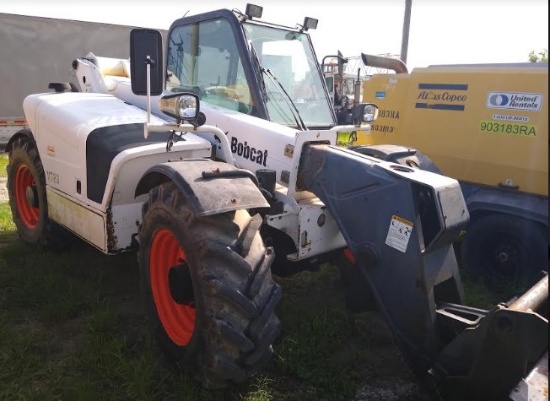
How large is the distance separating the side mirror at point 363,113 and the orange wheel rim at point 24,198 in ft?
10.8

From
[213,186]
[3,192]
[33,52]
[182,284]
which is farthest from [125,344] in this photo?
[33,52]

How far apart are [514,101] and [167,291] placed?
394 cm

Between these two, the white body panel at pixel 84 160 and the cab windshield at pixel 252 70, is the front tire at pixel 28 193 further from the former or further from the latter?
the cab windshield at pixel 252 70

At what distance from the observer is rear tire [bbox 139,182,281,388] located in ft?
7.93

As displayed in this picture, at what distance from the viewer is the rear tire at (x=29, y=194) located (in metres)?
4.31

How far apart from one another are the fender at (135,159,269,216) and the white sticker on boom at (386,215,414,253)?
0.71 metres

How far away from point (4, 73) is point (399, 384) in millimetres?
10612

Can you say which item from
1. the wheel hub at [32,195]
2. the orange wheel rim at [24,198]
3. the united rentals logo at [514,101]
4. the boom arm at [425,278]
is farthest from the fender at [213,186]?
the united rentals logo at [514,101]

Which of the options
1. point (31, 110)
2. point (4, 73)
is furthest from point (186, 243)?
point (4, 73)

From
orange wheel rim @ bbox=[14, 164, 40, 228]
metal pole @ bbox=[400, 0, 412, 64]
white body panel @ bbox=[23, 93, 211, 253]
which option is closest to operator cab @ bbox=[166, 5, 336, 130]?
white body panel @ bbox=[23, 93, 211, 253]

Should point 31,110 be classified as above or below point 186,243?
above

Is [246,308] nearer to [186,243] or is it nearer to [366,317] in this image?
[186,243]

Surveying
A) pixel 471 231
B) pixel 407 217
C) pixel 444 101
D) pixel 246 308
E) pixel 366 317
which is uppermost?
pixel 444 101

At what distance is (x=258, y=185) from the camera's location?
117 inches
